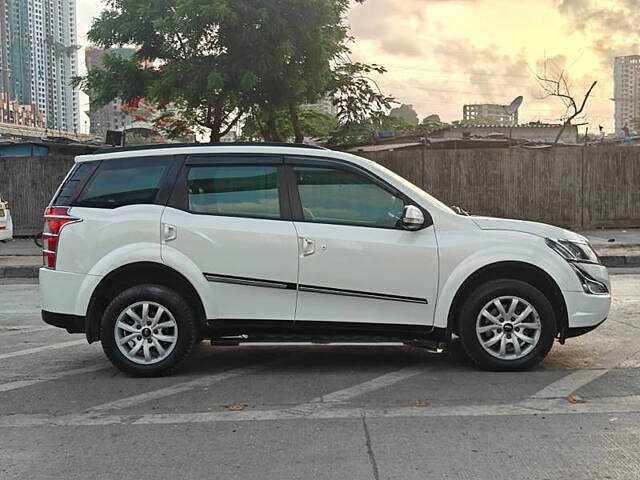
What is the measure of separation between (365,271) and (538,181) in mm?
13444

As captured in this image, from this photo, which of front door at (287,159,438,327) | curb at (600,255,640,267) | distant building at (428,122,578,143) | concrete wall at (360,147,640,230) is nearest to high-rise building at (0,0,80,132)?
distant building at (428,122,578,143)

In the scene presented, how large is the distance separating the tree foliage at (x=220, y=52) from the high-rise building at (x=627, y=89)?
4217 cm

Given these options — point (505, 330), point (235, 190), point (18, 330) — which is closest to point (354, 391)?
point (505, 330)

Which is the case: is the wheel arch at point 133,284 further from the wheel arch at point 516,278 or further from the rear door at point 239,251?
the wheel arch at point 516,278

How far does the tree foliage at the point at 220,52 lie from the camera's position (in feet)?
52.8

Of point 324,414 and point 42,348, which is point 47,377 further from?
point 324,414

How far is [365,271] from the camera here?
18.6 feet

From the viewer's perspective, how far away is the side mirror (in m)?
5.66

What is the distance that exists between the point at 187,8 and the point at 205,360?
1096 centimetres

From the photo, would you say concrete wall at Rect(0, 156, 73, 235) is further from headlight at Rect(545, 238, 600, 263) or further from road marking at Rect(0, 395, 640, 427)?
headlight at Rect(545, 238, 600, 263)

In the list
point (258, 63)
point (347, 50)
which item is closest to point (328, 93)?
point (347, 50)

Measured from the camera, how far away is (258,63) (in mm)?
16453

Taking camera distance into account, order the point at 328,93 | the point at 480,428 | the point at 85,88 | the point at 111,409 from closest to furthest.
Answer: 1. the point at 480,428
2. the point at 111,409
3. the point at 85,88
4. the point at 328,93

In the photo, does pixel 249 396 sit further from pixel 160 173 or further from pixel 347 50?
pixel 347 50
